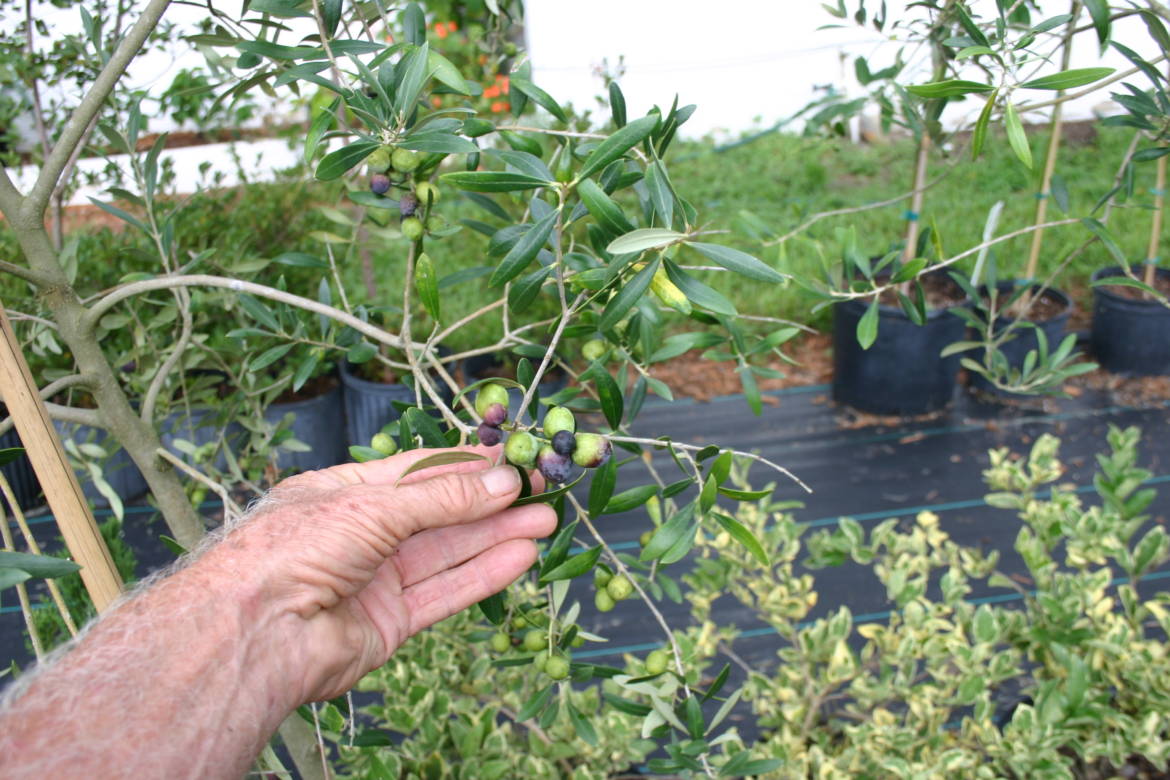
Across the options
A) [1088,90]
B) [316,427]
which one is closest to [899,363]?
[316,427]

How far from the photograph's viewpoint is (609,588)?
120 centimetres

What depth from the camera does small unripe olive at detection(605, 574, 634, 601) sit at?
117 cm

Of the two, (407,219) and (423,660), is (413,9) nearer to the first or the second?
(407,219)

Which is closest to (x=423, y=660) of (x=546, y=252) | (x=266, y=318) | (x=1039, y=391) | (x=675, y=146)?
(x=266, y=318)

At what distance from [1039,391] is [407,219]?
123 centimetres

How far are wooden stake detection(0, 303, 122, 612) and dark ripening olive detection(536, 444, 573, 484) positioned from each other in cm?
43

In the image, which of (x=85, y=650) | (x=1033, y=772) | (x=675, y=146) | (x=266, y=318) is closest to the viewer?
(x=85, y=650)

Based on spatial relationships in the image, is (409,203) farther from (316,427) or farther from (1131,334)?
(1131,334)

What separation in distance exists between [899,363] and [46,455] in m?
3.11

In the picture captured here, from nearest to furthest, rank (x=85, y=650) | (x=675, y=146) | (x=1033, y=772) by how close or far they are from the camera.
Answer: (x=85, y=650) → (x=1033, y=772) → (x=675, y=146)

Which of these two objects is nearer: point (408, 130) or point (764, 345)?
point (408, 130)

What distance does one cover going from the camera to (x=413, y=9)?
1.12 metres

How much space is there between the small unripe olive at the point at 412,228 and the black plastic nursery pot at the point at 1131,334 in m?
3.47

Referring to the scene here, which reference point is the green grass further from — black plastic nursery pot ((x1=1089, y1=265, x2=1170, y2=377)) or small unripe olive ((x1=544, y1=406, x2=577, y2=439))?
small unripe olive ((x1=544, y1=406, x2=577, y2=439))
